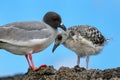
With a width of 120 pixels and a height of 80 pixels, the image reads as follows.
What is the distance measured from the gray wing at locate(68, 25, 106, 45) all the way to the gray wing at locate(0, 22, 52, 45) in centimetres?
649

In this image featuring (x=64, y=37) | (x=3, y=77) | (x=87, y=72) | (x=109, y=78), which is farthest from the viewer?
(x=64, y=37)

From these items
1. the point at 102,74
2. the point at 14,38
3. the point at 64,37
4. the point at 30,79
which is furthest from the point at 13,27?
the point at 64,37

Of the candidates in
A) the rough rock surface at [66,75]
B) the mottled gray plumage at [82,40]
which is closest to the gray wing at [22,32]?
the rough rock surface at [66,75]

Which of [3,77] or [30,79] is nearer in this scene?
[30,79]

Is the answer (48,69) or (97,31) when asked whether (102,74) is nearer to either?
(48,69)

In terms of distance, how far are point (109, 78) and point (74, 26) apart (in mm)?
8966

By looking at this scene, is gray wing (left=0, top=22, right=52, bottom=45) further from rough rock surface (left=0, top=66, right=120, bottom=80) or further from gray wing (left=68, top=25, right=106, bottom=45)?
gray wing (left=68, top=25, right=106, bottom=45)

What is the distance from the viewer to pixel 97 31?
19219 millimetres

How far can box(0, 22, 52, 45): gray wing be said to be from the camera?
12.0 m

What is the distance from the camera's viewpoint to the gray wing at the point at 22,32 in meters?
12.0

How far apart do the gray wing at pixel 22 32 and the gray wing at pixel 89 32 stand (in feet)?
21.3

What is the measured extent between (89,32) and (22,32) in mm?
7001

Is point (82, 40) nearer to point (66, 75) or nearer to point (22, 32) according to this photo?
point (22, 32)

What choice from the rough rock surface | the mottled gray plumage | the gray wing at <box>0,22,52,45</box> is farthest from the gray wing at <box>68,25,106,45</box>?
the rough rock surface
